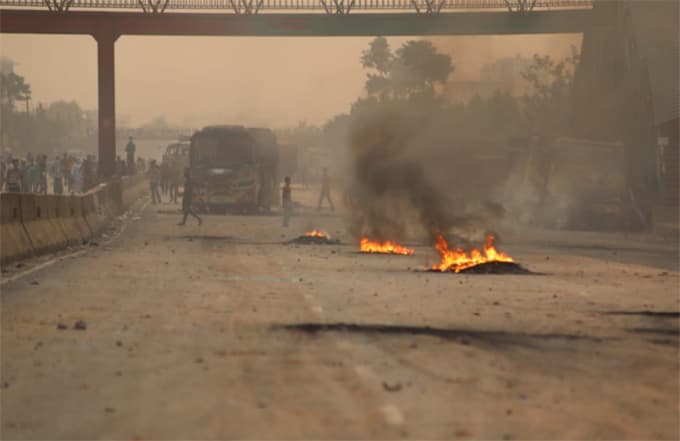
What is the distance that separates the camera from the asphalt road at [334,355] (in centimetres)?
798

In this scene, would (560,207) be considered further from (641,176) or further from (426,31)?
(426,31)

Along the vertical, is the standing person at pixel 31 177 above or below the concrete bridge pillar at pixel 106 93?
below

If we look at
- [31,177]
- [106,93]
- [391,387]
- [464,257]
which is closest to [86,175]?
[31,177]

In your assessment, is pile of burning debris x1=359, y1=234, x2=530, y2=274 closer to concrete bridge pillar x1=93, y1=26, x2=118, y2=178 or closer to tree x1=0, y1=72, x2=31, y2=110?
concrete bridge pillar x1=93, y1=26, x2=118, y2=178

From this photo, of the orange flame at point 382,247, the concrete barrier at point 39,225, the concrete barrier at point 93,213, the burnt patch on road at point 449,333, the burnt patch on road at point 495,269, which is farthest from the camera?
the concrete barrier at point 93,213

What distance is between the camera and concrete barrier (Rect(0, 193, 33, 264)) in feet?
66.5

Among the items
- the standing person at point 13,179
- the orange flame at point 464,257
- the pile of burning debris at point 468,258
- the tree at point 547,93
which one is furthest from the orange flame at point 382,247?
the tree at point 547,93

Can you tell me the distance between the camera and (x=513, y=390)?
9.19m

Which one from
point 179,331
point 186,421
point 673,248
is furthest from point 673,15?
point 186,421

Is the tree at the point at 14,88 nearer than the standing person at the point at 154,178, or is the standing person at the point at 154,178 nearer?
the standing person at the point at 154,178

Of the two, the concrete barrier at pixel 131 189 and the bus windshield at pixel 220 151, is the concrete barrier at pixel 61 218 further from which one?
the bus windshield at pixel 220 151

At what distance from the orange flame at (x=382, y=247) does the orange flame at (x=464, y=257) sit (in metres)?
3.74

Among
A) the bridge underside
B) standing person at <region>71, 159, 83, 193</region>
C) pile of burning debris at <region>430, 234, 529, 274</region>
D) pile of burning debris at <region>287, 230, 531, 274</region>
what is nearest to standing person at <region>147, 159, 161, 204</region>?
standing person at <region>71, 159, 83, 193</region>

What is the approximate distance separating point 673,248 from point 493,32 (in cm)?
2481
